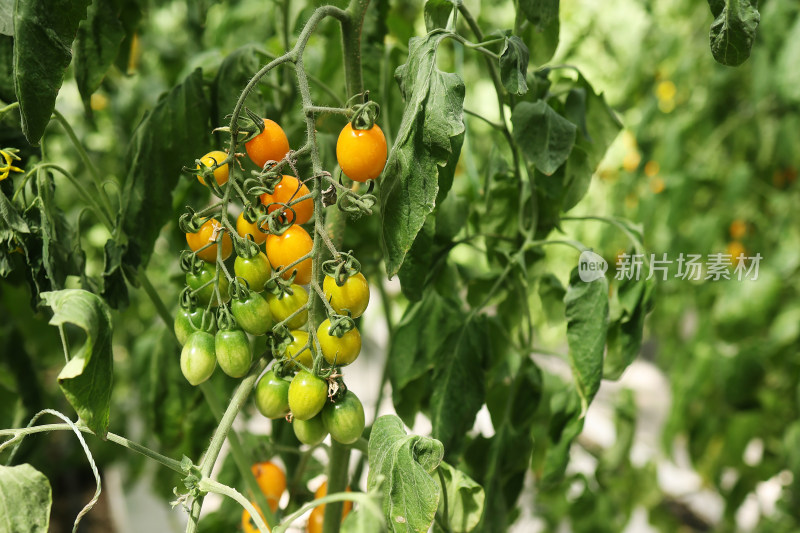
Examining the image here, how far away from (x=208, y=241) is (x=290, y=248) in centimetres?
6

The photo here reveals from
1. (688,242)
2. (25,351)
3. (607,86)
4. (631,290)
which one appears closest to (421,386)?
(631,290)

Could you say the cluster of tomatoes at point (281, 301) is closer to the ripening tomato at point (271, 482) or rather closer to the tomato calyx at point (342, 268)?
the tomato calyx at point (342, 268)

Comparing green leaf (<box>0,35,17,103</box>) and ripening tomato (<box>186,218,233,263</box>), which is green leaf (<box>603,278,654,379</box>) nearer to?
ripening tomato (<box>186,218,233,263</box>)

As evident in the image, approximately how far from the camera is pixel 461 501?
0.51 metres

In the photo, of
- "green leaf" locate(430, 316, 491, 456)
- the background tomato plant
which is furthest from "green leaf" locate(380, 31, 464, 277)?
"green leaf" locate(430, 316, 491, 456)

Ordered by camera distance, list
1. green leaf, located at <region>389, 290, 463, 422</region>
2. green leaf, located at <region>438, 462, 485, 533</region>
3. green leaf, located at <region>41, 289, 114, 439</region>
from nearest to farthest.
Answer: green leaf, located at <region>41, 289, 114, 439</region> < green leaf, located at <region>438, 462, 485, 533</region> < green leaf, located at <region>389, 290, 463, 422</region>

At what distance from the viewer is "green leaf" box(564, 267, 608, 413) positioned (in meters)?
0.56

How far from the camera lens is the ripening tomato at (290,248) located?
0.42 meters

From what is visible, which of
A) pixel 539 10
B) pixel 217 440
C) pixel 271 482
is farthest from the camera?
pixel 271 482

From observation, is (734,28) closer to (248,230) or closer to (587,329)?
(587,329)

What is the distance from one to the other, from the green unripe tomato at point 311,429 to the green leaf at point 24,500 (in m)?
0.15

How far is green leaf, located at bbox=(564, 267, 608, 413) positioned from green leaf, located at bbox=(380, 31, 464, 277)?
21 centimetres

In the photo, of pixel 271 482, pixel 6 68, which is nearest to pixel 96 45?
pixel 6 68

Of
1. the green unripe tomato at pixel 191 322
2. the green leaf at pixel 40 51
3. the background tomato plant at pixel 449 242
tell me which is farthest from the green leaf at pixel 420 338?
the green leaf at pixel 40 51
